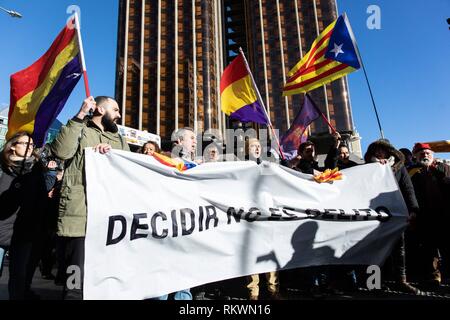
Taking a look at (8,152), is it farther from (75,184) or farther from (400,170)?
(400,170)

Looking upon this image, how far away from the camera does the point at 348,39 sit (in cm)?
518

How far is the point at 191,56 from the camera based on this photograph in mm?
61500

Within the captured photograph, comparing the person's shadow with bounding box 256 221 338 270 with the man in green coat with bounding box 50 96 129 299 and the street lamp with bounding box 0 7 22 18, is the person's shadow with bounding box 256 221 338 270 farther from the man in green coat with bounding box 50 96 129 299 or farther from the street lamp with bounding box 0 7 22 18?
the street lamp with bounding box 0 7 22 18

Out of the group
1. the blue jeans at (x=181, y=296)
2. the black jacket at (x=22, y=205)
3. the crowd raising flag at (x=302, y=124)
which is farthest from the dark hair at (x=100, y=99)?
the crowd raising flag at (x=302, y=124)

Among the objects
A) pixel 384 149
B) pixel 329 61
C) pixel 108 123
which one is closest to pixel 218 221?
pixel 108 123

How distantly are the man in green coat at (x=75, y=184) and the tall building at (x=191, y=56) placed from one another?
181ft

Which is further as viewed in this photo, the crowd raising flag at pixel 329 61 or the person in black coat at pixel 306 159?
the crowd raising flag at pixel 329 61

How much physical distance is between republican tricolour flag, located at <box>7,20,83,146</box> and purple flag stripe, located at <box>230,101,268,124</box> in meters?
2.88

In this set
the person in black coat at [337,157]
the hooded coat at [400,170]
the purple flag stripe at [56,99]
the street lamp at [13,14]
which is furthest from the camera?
the street lamp at [13,14]

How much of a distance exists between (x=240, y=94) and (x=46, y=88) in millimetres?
3206

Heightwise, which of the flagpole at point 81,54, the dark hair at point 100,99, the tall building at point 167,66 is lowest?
the dark hair at point 100,99

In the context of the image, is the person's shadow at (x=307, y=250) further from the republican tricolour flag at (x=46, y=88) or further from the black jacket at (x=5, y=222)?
the republican tricolour flag at (x=46, y=88)

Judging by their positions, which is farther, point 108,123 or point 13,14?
point 13,14

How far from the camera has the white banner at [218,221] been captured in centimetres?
233
